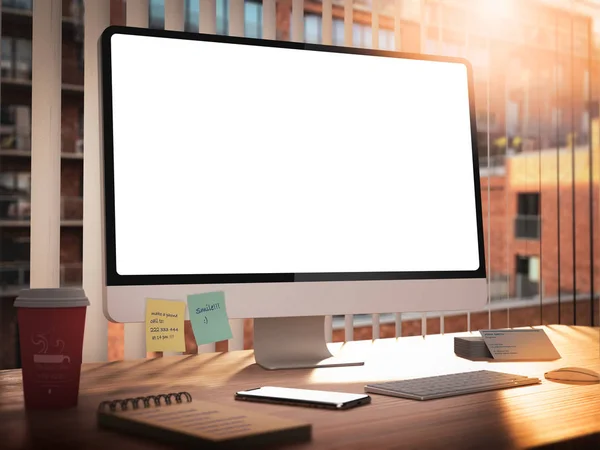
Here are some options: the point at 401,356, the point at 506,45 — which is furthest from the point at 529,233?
the point at 401,356

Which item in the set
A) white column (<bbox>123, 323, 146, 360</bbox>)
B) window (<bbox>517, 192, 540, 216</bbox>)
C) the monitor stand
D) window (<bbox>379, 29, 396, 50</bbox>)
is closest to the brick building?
window (<bbox>379, 29, 396, 50</bbox>)

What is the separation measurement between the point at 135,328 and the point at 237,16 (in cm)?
76

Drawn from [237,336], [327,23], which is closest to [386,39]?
[327,23]

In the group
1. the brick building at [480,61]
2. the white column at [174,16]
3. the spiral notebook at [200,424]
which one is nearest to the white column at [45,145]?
the brick building at [480,61]

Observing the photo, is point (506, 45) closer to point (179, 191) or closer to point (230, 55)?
point (230, 55)

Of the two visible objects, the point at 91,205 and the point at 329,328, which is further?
the point at 329,328

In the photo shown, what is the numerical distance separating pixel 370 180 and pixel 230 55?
1.05 ft

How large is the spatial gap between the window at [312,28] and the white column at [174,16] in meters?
0.31

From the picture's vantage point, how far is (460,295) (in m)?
1.29

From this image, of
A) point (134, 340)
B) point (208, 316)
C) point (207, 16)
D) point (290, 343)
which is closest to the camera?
point (208, 316)

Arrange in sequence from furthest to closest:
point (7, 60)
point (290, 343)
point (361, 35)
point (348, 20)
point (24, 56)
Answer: point (7, 60) → point (24, 56) → point (361, 35) → point (348, 20) → point (290, 343)

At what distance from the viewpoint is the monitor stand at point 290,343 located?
1224 mm

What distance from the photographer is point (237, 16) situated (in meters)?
1.68

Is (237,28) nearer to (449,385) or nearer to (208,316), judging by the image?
(208,316)
